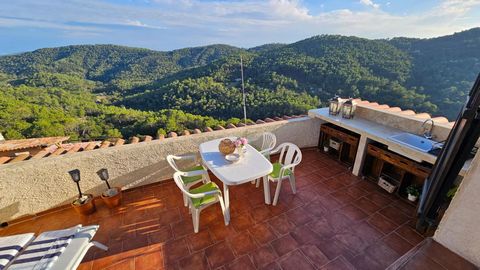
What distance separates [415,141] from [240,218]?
2660mm

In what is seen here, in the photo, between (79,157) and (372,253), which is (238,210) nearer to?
(372,253)

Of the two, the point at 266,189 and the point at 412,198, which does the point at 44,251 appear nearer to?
the point at 266,189

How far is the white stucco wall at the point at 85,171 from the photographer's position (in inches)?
97.7

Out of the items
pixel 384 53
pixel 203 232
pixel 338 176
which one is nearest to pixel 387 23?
pixel 338 176

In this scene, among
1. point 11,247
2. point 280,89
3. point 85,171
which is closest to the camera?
point 11,247

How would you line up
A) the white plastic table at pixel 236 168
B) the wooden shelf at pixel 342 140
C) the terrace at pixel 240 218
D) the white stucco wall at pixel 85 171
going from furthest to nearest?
the wooden shelf at pixel 342 140 < the white stucco wall at pixel 85 171 < the white plastic table at pixel 236 168 < the terrace at pixel 240 218

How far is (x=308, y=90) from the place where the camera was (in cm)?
2094

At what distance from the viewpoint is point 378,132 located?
3047 millimetres

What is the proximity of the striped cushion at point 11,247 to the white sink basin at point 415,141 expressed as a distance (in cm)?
436

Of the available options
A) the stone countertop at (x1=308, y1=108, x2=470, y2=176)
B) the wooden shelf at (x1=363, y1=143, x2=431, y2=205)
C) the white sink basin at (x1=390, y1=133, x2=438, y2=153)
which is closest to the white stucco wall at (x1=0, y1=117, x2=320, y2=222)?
the stone countertop at (x1=308, y1=108, x2=470, y2=176)

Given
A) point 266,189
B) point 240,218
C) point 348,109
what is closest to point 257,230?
point 240,218

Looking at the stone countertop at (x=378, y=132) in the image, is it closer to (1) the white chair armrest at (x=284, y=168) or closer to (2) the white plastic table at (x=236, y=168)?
(1) the white chair armrest at (x=284, y=168)

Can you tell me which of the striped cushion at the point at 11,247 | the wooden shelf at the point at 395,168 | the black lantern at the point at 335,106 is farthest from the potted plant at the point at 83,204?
the black lantern at the point at 335,106

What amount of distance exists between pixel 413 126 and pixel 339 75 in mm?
17098
